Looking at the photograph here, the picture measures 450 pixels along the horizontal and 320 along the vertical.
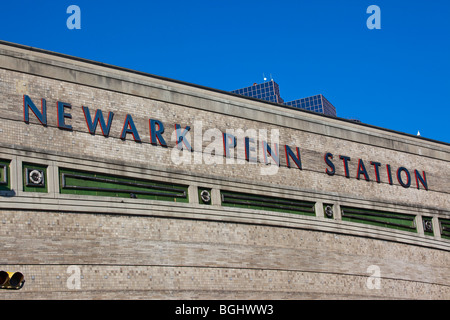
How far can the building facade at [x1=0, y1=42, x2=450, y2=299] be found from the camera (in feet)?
85.5

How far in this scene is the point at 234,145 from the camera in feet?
107

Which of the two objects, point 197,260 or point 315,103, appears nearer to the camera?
point 197,260

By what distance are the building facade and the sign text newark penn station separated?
65 millimetres

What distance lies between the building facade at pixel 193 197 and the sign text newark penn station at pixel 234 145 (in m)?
0.06

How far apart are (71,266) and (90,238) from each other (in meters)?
1.33

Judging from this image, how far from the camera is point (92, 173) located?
89.9 feet

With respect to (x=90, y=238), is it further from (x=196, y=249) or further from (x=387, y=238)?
(x=387, y=238)

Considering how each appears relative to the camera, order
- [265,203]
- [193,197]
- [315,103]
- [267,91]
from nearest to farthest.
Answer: [193,197] < [265,203] < [315,103] < [267,91]

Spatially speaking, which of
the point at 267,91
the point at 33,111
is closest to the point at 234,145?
the point at 33,111

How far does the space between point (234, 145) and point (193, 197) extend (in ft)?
13.1

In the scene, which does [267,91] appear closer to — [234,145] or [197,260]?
[234,145]

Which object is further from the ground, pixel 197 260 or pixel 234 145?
pixel 234 145

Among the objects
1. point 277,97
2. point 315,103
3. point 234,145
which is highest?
point 277,97
